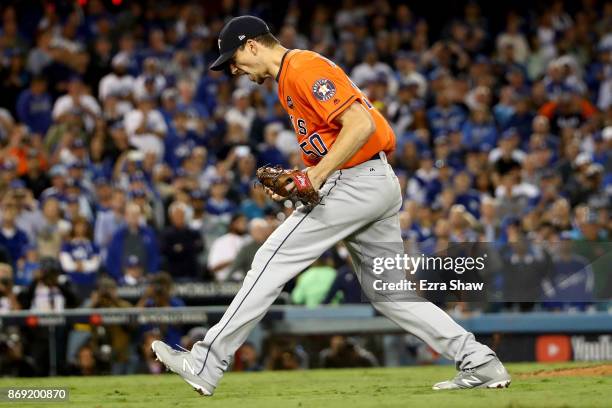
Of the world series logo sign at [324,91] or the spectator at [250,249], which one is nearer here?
the world series logo sign at [324,91]

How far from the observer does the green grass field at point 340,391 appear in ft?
18.0

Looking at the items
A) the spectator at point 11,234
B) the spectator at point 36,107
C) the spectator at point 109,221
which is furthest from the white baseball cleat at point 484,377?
the spectator at point 36,107

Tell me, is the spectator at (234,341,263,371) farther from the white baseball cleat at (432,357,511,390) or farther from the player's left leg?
the white baseball cleat at (432,357,511,390)

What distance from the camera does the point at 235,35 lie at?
6016mm

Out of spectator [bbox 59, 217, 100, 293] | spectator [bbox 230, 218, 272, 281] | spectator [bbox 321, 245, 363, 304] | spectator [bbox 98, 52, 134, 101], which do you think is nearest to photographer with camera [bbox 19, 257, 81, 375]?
spectator [bbox 59, 217, 100, 293]

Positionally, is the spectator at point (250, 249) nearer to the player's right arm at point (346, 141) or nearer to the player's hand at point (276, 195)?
the player's hand at point (276, 195)

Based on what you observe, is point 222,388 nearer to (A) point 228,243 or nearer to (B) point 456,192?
(A) point 228,243

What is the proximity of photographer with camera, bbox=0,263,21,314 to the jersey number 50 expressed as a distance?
483cm

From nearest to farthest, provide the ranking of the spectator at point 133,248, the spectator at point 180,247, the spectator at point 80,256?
1. the spectator at point 80,256
2. the spectator at point 133,248
3. the spectator at point 180,247

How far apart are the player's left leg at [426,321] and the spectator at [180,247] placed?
229 inches

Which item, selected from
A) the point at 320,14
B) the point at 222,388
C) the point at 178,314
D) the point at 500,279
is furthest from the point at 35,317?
the point at 320,14

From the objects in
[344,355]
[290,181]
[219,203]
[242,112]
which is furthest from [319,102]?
[242,112]

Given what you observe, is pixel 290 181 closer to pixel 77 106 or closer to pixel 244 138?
pixel 244 138

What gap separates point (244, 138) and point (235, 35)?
829 centimetres
